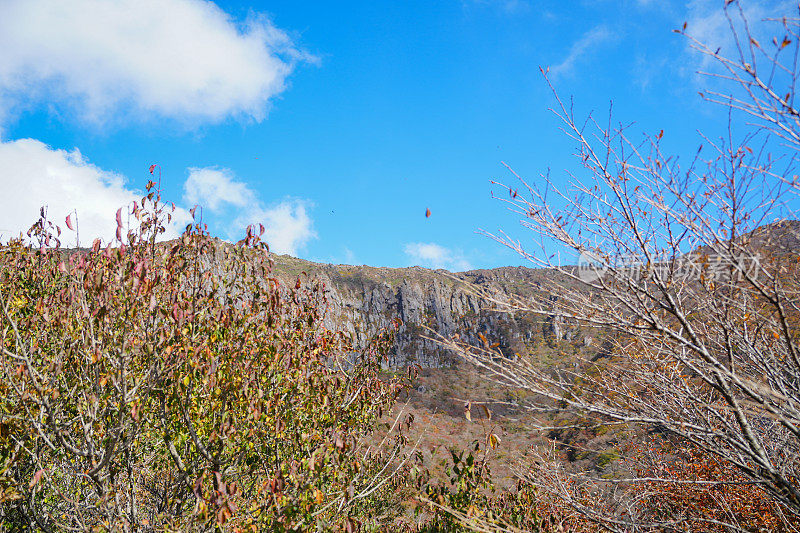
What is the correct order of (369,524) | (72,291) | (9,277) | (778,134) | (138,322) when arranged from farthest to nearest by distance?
(369,524) < (9,277) < (138,322) < (72,291) < (778,134)

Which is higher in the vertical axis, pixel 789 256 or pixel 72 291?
pixel 789 256

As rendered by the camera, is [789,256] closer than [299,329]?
Yes

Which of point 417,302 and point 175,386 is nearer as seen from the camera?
point 175,386

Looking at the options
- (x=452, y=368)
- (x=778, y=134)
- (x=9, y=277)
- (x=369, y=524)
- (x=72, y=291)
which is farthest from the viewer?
(x=452, y=368)

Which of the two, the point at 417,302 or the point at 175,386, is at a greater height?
the point at 417,302

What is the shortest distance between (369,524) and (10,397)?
315 inches

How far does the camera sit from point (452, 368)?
102m

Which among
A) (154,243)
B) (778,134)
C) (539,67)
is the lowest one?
(154,243)

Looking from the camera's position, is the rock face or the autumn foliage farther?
the rock face

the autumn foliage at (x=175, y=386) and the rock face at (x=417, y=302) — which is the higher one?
the rock face at (x=417, y=302)

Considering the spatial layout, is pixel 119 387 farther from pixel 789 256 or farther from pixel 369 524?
pixel 369 524

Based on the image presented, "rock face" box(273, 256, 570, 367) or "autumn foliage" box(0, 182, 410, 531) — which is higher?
"rock face" box(273, 256, 570, 367)

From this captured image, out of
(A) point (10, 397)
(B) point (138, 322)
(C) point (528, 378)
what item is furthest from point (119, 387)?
(C) point (528, 378)

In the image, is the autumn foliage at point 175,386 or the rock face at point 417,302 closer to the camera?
the autumn foliage at point 175,386
